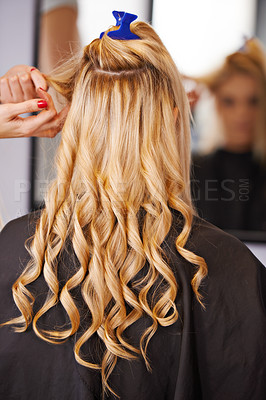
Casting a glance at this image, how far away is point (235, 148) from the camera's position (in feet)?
6.66

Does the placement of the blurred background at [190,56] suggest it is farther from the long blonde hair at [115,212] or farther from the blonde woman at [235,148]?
the long blonde hair at [115,212]

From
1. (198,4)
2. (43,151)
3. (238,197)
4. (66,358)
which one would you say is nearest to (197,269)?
(66,358)

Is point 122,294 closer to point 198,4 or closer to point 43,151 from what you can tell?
point 43,151

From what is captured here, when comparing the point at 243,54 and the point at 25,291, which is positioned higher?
the point at 243,54

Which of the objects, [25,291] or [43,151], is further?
[43,151]

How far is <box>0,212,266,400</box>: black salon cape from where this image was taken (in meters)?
0.90

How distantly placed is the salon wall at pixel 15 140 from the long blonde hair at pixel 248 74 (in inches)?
34.6

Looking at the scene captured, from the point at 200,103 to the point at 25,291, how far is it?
1.41 m

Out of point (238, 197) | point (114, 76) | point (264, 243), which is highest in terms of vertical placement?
point (114, 76)

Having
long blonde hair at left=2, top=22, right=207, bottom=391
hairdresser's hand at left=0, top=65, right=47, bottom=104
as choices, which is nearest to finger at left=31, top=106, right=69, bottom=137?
hairdresser's hand at left=0, top=65, right=47, bottom=104

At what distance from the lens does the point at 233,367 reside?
3.00 feet

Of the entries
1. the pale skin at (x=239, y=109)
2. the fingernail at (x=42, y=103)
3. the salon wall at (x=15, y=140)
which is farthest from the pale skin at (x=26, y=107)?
the pale skin at (x=239, y=109)

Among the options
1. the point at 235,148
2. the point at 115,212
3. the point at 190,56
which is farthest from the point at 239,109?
the point at 115,212

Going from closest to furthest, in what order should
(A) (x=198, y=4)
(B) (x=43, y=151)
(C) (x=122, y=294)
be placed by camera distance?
(C) (x=122, y=294)
(A) (x=198, y=4)
(B) (x=43, y=151)
